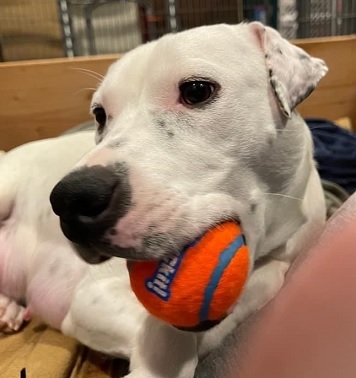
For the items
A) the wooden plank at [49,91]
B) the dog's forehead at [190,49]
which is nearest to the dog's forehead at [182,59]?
the dog's forehead at [190,49]

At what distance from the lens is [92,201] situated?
2.45 feet

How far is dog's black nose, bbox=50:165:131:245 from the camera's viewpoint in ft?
2.44

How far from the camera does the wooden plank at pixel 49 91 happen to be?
211 centimetres

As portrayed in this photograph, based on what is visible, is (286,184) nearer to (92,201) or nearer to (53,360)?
(92,201)

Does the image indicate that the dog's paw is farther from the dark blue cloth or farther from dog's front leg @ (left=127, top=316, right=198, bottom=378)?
the dark blue cloth

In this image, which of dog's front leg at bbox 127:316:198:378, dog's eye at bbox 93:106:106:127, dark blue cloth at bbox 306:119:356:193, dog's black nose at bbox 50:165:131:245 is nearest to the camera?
dog's black nose at bbox 50:165:131:245

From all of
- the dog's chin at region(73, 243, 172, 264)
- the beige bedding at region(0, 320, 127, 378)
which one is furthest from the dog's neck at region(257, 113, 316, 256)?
the beige bedding at region(0, 320, 127, 378)

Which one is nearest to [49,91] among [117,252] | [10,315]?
[10,315]

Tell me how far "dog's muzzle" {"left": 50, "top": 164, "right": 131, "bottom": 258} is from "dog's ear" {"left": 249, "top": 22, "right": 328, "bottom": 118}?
0.33 metres

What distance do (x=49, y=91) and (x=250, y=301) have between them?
1377mm

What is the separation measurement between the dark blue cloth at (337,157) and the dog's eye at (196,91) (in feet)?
3.20

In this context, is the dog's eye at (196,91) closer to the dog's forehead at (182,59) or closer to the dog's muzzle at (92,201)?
the dog's forehead at (182,59)

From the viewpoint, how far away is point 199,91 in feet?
2.99

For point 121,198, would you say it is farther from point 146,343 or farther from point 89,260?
point 146,343
